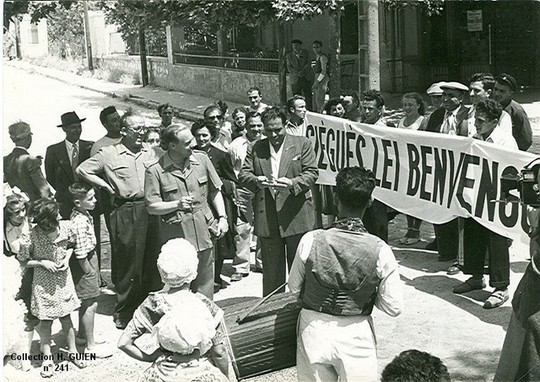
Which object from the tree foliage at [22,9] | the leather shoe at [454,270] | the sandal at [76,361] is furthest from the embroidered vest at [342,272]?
the tree foliage at [22,9]

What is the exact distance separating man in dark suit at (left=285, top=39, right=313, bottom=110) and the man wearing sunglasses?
12.7m

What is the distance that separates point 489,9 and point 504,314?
16.7 m

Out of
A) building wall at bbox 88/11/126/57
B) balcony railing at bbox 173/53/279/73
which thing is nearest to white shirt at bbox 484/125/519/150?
balcony railing at bbox 173/53/279/73

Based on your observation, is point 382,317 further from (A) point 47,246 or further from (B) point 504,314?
(A) point 47,246

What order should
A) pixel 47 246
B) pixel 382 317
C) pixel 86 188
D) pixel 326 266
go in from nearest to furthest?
pixel 326 266, pixel 47 246, pixel 86 188, pixel 382 317

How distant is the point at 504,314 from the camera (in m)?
6.31

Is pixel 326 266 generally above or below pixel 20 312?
above

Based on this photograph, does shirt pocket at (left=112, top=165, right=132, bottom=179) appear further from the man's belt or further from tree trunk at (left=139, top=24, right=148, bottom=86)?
tree trunk at (left=139, top=24, right=148, bottom=86)

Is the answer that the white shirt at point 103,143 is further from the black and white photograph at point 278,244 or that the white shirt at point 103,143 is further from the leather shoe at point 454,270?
the leather shoe at point 454,270

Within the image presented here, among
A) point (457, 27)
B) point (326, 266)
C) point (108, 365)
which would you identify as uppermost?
point (457, 27)

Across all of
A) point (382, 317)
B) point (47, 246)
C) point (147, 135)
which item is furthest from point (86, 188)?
point (382, 317)

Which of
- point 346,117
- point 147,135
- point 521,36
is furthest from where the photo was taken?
point 521,36

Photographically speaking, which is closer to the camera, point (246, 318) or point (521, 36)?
point (246, 318)

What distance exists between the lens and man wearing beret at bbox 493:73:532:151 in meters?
7.38
